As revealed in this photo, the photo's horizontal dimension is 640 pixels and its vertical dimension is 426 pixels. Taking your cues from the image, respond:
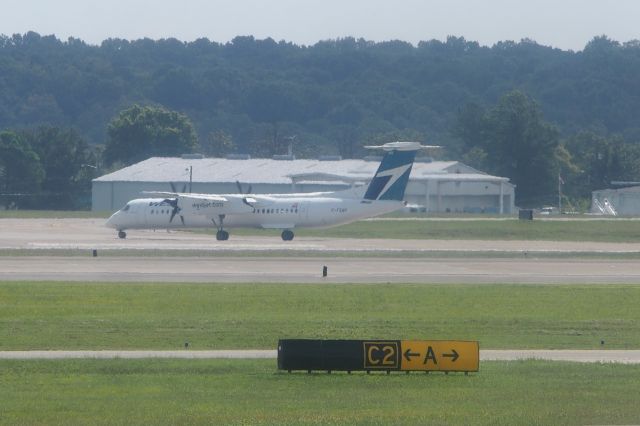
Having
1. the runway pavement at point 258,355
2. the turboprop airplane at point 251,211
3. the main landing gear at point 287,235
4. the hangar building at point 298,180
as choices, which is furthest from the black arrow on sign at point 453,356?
the hangar building at point 298,180

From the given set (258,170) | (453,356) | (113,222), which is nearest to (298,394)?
(453,356)

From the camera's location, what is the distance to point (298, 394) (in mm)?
21438

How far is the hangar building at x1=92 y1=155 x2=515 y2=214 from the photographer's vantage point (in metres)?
111

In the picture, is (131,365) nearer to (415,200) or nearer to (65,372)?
(65,372)

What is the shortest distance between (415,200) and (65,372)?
91.4 m

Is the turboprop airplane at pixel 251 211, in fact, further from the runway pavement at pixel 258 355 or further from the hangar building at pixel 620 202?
the hangar building at pixel 620 202

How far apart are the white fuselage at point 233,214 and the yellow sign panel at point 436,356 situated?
2067 inches

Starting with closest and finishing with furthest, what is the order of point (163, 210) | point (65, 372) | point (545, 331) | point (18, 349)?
point (65, 372) < point (18, 349) < point (545, 331) < point (163, 210)

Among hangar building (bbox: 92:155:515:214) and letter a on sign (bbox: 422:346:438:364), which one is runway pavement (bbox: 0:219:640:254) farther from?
letter a on sign (bbox: 422:346:438:364)

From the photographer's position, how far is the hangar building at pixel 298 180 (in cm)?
11138

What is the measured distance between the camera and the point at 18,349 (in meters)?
27.0

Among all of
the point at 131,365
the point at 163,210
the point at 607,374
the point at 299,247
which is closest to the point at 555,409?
the point at 607,374

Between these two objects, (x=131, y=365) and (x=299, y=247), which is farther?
(x=299, y=247)

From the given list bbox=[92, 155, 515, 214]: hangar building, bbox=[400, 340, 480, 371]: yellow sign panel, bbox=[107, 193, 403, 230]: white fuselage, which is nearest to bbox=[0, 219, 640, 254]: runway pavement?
bbox=[107, 193, 403, 230]: white fuselage
